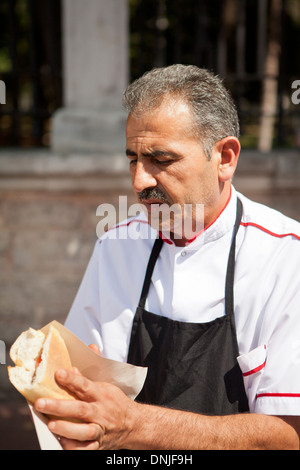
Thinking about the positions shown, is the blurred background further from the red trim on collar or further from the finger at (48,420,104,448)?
the finger at (48,420,104,448)

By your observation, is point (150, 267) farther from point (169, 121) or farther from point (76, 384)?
point (76, 384)

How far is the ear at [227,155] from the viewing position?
6.42 feet

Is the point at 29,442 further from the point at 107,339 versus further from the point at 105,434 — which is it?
the point at 105,434

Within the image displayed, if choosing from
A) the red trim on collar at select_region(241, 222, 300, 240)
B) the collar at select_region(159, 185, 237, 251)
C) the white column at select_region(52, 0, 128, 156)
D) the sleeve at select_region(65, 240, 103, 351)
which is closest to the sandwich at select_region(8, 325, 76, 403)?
the sleeve at select_region(65, 240, 103, 351)

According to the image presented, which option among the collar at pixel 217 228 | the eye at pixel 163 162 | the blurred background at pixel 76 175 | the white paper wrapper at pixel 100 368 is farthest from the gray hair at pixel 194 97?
the blurred background at pixel 76 175

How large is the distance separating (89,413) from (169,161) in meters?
0.86

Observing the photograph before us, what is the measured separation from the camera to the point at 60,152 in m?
4.44

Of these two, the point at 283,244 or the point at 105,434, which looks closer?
the point at 105,434

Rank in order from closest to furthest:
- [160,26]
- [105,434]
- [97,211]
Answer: [105,434], [97,211], [160,26]

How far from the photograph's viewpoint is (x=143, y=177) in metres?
1.91

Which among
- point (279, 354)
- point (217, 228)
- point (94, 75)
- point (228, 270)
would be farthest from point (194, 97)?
point (94, 75)

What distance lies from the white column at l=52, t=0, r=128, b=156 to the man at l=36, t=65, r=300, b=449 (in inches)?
97.6

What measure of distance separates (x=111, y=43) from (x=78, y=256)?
176 cm
